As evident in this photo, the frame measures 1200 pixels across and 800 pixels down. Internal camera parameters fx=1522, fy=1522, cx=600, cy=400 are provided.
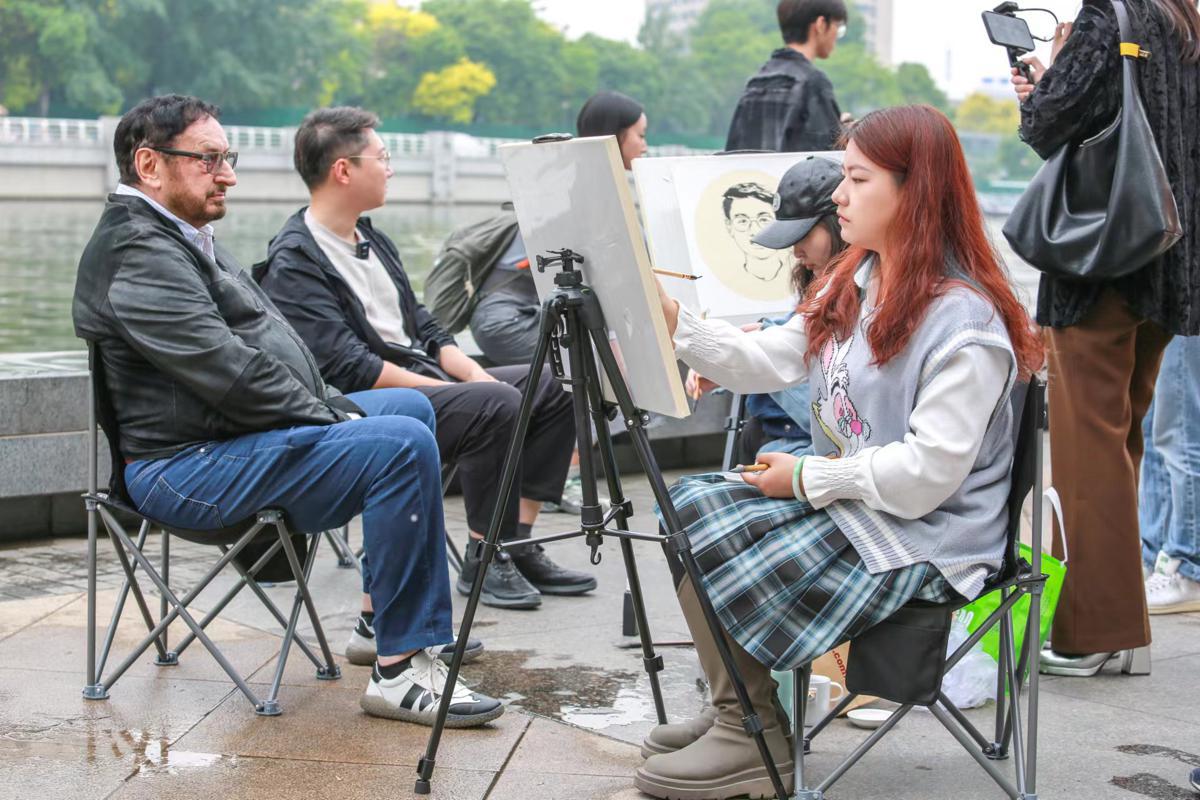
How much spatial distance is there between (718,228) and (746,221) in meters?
0.11

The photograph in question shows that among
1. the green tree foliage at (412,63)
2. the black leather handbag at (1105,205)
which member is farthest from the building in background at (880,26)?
the black leather handbag at (1105,205)

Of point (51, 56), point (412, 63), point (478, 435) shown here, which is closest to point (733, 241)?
point (478, 435)

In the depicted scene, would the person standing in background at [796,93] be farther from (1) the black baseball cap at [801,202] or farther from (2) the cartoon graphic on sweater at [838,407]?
(2) the cartoon graphic on sweater at [838,407]

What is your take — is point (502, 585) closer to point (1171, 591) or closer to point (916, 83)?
point (1171, 591)

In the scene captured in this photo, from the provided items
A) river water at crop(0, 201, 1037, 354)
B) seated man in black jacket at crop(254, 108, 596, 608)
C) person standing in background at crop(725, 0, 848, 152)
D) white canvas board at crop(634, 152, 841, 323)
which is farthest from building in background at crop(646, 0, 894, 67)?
seated man in black jacket at crop(254, 108, 596, 608)

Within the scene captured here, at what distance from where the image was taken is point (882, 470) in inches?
113

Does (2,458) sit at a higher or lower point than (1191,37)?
lower

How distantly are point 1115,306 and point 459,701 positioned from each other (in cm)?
194

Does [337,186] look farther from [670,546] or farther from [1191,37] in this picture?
[1191,37]

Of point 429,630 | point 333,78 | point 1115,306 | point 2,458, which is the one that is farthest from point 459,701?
point 333,78

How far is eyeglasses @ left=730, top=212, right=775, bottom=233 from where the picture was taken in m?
4.98

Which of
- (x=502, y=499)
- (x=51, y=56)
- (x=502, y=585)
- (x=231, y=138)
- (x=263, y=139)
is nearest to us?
(x=502, y=499)

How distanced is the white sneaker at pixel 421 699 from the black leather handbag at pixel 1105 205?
69.3 inches

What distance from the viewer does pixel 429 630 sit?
362 centimetres
